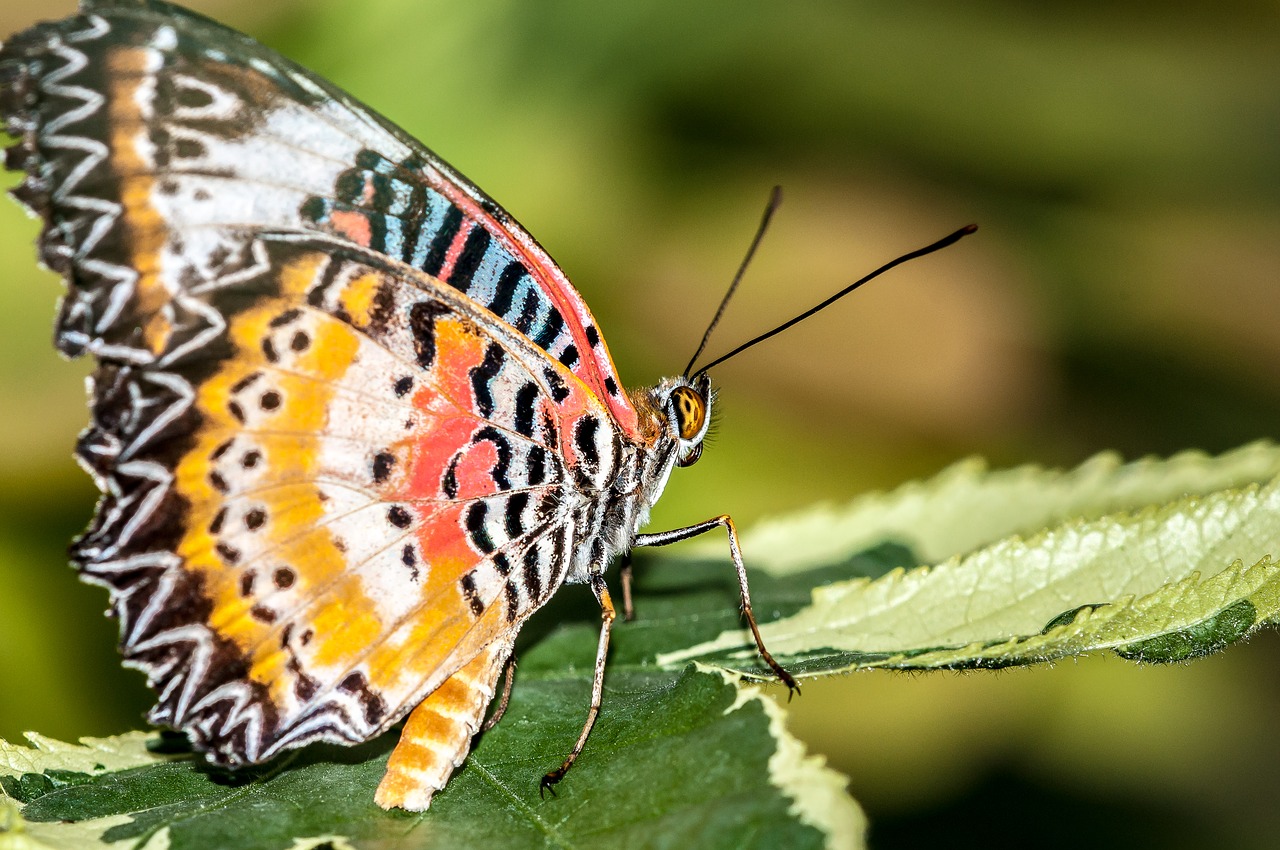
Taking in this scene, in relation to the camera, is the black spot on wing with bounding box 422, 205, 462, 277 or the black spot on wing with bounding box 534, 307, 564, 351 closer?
the black spot on wing with bounding box 422, 205, 462, 277

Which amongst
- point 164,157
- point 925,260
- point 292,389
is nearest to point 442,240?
point 292,389

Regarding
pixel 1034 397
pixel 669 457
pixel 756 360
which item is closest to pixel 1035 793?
pixel 1034 397

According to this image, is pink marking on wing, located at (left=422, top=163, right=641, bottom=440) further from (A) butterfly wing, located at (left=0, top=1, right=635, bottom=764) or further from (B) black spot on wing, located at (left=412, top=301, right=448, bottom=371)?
(B) black spot on wing, located at (left=412, top=301, right=448, bottom=371)

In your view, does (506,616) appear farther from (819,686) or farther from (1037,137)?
(1037,137)

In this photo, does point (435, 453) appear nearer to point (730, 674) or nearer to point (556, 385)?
point (556, 385)

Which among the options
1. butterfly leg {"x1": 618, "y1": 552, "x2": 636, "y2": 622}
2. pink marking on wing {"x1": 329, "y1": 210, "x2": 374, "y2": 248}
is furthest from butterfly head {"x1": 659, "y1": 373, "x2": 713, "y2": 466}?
pink marking on wing {"x1": 329, "y1": 210, "x2": 374, "y2": 248}
